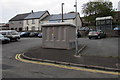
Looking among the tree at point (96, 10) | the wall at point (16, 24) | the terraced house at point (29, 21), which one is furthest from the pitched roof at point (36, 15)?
the tree at point (96, 10)

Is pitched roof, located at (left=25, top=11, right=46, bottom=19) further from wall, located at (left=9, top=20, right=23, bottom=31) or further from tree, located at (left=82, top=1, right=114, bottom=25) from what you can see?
tree, located at (left=82, top=1, right=114, bottom=25)

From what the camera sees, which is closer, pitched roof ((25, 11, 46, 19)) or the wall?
pitched roof ((25, 11, 46, 19))

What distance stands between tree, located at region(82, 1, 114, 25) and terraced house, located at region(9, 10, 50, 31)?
1609 cm

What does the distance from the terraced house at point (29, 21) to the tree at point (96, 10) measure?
16.1 metres

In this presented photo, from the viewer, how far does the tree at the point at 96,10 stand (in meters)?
53.8

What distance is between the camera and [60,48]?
13602mm

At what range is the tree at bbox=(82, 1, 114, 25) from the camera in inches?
2118

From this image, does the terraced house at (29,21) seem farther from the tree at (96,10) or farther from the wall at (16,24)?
the tree at (96,10)

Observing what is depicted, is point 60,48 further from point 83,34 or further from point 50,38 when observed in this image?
point 83,34

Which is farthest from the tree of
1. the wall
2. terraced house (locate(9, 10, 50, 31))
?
the wall

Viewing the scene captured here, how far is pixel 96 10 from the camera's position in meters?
55.5

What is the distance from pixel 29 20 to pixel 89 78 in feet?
174

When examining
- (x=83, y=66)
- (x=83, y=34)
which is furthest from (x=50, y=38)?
(x=83, y=34)

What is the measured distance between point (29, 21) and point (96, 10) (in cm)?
2564
